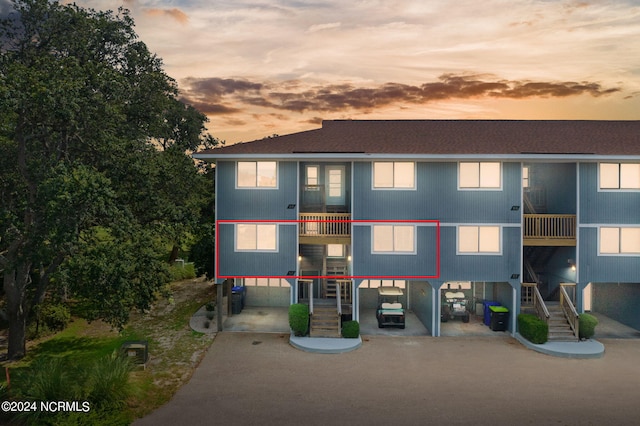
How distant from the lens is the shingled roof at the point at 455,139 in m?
21.7

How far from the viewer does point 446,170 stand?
21.7 m

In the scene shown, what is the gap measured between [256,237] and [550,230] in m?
14.6

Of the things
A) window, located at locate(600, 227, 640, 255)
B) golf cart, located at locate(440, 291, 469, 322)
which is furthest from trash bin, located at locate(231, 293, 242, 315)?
window, located at locate(600, 227, 640, 255)

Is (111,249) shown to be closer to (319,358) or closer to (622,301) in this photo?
(319,358)

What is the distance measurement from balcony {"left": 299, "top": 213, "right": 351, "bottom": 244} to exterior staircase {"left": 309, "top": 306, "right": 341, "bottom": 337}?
3417 mm

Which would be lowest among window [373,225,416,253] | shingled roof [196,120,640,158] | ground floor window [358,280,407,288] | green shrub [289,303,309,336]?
green shrub [289,303,309,336]

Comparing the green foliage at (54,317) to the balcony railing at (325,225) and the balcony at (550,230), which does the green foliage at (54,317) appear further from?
the balcony at (550,230)

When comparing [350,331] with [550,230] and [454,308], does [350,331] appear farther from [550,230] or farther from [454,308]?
[550,230]

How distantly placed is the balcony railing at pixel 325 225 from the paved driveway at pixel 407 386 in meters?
5.23

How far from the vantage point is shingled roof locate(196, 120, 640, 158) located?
2167 centimetres

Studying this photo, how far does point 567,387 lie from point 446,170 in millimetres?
10481

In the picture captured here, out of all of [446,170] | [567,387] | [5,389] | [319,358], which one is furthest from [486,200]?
[5,389]

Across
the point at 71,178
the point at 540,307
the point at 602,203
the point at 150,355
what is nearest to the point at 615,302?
the point at 540,307

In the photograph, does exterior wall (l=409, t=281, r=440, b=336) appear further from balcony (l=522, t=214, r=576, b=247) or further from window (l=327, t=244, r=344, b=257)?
balcony (l=522, t=214, r=576, b=247)
